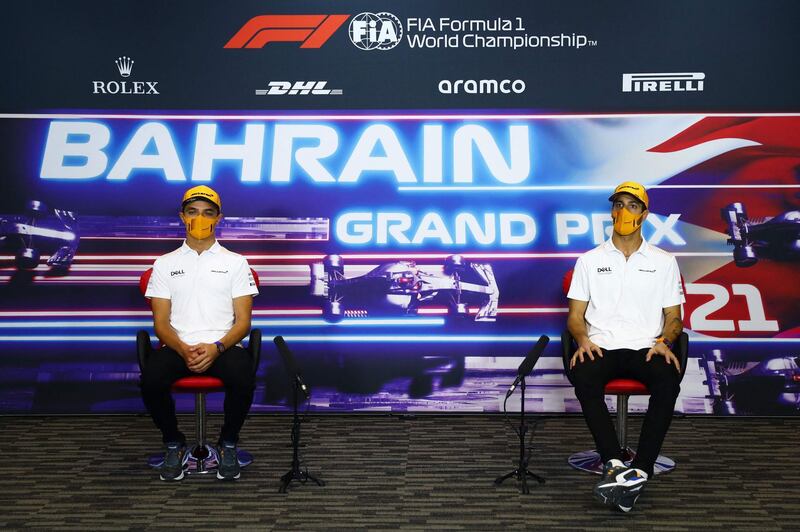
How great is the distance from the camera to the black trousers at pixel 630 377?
3648 millimetres

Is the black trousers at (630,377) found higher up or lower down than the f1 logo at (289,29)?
lower down

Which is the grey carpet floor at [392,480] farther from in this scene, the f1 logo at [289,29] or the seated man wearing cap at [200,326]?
the f1 logo at [289,29]

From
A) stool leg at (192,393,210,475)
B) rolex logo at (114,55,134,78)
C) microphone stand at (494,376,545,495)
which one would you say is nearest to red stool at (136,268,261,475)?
stool leg at (192,393,210,475)

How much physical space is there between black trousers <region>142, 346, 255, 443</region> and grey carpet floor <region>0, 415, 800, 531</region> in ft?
0.80

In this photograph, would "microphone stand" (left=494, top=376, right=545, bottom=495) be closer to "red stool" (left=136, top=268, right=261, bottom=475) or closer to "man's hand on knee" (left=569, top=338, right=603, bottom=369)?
"man's hand on knee" (left=569, top=338, right=603, bottom=369)

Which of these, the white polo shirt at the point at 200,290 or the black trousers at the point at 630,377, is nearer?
the black trousers at the point at 630,377

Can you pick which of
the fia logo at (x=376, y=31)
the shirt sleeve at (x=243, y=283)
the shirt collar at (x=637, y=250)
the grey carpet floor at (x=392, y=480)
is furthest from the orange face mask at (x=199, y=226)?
the shirt collar at (x=637, y=250)

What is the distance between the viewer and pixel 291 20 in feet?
17.0

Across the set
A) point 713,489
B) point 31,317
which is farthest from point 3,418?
point 713,489

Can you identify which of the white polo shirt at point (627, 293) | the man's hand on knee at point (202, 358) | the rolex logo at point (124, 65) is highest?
the rolex logo at point (124, 65)

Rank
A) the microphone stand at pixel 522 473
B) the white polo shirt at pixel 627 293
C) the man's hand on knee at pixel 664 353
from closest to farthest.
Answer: the microphone stand at pixel 522 473
the man's hand on knee at pixel 664 353
the white polo shirt at pixel 627 293

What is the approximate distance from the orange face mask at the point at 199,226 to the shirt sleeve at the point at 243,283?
0.77ft

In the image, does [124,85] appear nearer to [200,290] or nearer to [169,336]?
[200,290]

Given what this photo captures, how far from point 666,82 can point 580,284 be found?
171cm
